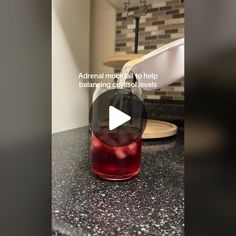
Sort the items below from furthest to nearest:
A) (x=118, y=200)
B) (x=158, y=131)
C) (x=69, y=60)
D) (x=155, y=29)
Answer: (x=155, y=29), (x=69, y=60), (x=158, y=131), (x=118, y=200)

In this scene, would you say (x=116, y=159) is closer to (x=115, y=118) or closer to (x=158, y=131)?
(x=115, y=118)

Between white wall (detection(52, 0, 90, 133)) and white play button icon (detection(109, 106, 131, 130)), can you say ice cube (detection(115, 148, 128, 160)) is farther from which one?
white wall (detection(52, 0, 90, 133))

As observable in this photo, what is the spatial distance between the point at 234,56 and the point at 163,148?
0.49 metres

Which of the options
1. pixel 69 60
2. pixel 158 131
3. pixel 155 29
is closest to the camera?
pixel 158 131

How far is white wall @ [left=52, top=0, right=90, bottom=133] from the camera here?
A: 76 centimetres

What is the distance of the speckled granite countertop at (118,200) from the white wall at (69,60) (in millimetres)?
301

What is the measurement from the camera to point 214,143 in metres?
0.17

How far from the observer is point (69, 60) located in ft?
2.69

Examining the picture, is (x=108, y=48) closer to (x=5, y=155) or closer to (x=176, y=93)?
(x=176, y=93)

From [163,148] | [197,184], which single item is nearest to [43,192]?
[197,184]

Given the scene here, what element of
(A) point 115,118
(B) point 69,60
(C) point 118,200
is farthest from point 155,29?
(C) point 118,200

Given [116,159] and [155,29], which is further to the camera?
[155,29]

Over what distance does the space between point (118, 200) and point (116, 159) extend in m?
0.08

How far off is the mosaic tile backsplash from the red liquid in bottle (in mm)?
543
